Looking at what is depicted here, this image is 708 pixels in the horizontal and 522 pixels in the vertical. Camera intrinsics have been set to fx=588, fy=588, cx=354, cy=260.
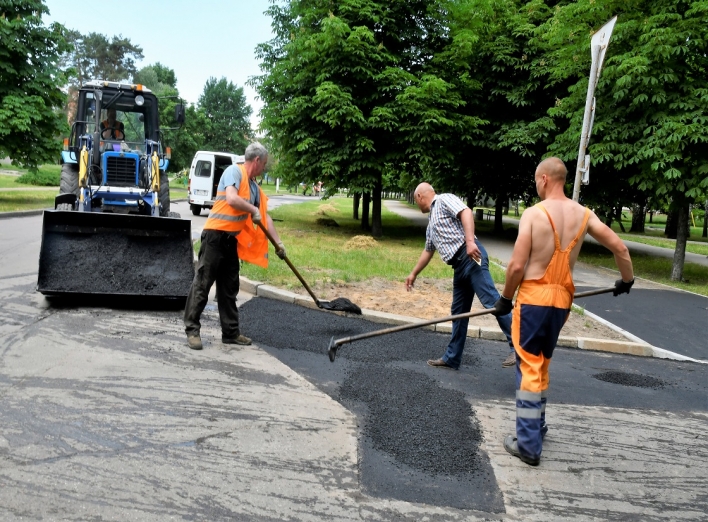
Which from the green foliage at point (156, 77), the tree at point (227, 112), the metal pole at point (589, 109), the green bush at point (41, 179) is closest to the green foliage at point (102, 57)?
the green foliage at point (156, 77)

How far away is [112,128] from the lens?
10.6 meters

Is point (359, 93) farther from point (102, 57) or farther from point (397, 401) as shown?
point (102, 57)

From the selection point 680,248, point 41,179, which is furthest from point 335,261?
point 41,179

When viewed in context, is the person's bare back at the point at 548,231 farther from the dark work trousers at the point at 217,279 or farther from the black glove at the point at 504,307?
the dark work trousers at the point at 217,279

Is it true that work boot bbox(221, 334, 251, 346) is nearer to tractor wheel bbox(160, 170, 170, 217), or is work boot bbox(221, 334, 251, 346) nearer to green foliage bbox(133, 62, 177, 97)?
tractor wheel bbox(160, 170, 170, 217)

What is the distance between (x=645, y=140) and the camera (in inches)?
462

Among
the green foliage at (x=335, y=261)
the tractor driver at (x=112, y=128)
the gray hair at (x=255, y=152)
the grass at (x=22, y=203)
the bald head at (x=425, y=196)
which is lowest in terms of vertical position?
the green foliage at (x=335, y=261)

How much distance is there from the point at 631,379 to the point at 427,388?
2220 millimetres

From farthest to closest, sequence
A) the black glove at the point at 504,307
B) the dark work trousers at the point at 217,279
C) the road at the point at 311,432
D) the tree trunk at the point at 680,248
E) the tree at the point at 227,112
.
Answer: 1. the tree at the point at 227,112
2. the tree trunk at the point at 680,248
3. the dark work trousers at the point at 217,279
4. the black glove at the point at 504,307
5. the road at the point at 311,432

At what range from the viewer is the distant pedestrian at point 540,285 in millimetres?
3600

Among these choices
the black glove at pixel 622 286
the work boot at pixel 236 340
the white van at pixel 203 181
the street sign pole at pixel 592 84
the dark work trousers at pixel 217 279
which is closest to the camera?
the black glove at pixel 622 286

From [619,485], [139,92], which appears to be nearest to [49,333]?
[619,485]

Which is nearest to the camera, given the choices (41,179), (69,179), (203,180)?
(69,179)

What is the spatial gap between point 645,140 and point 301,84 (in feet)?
30.2
